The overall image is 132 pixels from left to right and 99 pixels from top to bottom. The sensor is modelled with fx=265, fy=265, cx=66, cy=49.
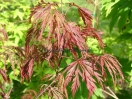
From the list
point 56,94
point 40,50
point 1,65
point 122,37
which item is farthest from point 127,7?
point 1,65

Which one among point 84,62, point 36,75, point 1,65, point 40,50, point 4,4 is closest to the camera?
point 84,62

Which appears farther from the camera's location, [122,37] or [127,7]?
[122,37]

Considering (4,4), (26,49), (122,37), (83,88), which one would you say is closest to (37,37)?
(26,49)

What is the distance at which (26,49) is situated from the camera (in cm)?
173

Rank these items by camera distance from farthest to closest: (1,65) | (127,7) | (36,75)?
(36,75) < (1,65) < (127,7)

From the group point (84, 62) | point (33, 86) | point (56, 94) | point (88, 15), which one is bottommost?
point (33, 86)

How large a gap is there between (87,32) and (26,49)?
413mm

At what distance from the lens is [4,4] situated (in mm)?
3254

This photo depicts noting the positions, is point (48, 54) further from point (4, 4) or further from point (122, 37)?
point (4, 4)

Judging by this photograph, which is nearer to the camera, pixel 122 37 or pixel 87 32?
pixel 87 32

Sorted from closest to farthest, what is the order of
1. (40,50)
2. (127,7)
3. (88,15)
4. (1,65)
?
(88,15), (40,50), (127,7), (1,65)

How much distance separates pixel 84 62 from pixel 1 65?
120 cm

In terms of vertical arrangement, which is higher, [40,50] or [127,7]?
[127,7]

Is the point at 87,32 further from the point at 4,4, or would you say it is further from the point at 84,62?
the point at 4,4
